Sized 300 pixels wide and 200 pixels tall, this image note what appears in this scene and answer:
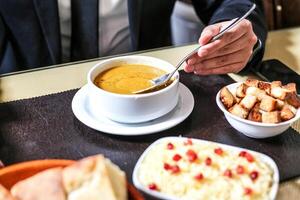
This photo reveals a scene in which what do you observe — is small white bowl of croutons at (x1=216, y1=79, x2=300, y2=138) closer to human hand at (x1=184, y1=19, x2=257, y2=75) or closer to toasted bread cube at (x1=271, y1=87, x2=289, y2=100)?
toasted bread cube at (x1=271, y1=87, x2=289, y2=100)

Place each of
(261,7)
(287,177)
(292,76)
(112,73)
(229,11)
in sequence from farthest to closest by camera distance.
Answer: (261,7), (229,11), (292,76), (112,73), (287,177)

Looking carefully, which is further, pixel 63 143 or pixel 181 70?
pixel 181 70

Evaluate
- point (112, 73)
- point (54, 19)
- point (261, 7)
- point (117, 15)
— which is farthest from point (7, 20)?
point (261, 7)

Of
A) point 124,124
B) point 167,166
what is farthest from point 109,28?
point 167,166

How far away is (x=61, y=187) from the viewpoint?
61 centimetres

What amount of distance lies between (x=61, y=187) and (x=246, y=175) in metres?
0.29

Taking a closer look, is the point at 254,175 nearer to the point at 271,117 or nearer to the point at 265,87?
the point at 271,117

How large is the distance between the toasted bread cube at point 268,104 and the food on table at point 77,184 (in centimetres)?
36

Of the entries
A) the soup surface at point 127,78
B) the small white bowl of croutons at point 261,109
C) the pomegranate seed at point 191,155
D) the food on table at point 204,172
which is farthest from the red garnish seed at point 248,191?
the soup surface at point 127,78

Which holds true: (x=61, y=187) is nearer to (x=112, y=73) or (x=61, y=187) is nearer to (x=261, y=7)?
(x=112, y=73)

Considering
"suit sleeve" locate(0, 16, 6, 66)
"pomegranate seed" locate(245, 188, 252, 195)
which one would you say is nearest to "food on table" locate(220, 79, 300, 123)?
"pomegranate seed" locate(245, 188, 252, 195)

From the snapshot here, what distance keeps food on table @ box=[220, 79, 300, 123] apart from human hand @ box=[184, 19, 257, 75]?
0.45 ft

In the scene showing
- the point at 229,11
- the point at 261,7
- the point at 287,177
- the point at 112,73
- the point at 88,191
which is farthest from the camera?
the point at 261,7

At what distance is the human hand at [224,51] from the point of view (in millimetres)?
1001
